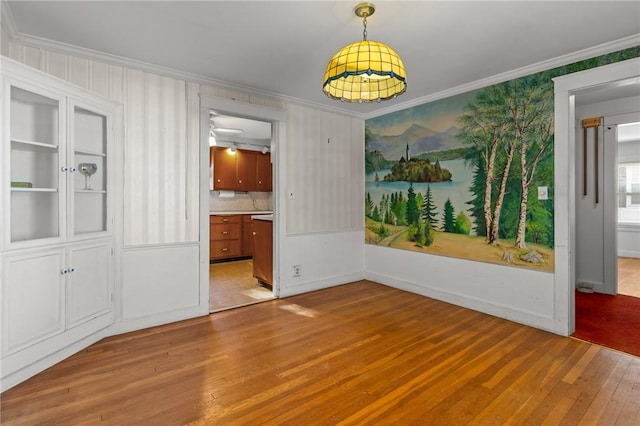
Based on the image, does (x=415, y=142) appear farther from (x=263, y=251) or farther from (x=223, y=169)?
(x=223, y=169)

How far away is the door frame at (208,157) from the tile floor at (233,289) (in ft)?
0.95

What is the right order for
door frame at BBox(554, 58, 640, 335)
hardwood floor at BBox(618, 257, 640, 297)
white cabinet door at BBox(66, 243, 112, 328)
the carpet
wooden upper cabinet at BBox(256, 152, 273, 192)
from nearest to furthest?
white cabinet door at BBox(66, 243, 112, 328), the carpet, door frame at BBox(554, 58, 640, 335), hardwood floor at BBox(618, 257, 640, 297), wooden upper cabinet at BBox(256, 152, 273, 192)

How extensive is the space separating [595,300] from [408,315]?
2.62m

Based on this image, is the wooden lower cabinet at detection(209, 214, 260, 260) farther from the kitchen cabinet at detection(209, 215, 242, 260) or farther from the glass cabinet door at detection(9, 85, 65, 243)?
the glass cabinet door at detection(9, 85, 65, 243)

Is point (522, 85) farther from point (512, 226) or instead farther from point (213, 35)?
point (213, 35)

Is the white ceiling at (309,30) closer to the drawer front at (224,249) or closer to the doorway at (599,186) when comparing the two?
the doorway at (599,186)

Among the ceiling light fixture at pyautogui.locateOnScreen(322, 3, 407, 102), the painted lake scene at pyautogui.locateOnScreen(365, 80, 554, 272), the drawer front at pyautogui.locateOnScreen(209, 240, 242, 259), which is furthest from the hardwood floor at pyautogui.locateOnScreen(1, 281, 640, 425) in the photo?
the drawer front at pyautogui.locateOnScreen(209, 240, 242, 259)

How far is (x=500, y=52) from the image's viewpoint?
2889mm

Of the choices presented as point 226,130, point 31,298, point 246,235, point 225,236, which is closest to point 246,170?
point 226,130

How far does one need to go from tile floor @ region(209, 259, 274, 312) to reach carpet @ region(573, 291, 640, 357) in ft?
11.4

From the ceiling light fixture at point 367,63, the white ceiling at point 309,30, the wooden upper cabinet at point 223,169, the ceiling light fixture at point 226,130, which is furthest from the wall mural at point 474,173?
the wooden upper cabinet at point 223,169

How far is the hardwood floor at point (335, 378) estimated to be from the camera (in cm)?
186

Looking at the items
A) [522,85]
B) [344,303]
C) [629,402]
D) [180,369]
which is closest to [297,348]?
[180,369]

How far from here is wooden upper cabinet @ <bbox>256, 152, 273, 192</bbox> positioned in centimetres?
727
